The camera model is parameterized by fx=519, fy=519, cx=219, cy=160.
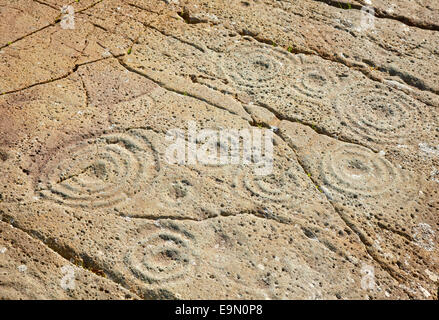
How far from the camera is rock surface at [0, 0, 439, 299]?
2102mm

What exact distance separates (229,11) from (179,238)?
189 cm

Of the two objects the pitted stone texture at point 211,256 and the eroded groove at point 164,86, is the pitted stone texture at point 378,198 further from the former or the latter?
the eroded groove at point 164,86

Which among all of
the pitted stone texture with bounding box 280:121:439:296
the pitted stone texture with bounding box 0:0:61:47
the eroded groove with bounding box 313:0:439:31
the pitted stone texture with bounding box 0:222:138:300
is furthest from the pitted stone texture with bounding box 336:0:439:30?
the pitted stone texture with bounding box 0:222:138:300

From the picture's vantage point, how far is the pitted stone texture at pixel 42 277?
1976 millimetres

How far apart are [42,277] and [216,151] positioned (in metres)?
1.00

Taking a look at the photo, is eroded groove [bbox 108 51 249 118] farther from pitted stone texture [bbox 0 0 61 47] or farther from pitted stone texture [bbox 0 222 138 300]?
pitted stone texture [bbox 0 222 138 300]

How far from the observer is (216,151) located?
2566 mm

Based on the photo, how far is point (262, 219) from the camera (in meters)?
2.29

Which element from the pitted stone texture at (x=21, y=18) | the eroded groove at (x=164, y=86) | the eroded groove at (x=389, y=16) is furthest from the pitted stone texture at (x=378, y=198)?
the pitted stone texture at (x=21, y=18)

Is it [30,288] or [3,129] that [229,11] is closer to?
[3,129]

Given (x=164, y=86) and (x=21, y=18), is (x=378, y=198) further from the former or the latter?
(x=21, y=18)

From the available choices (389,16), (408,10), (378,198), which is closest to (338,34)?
(389,16)

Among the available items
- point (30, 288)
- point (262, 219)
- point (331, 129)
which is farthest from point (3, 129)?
point (331, 129)
